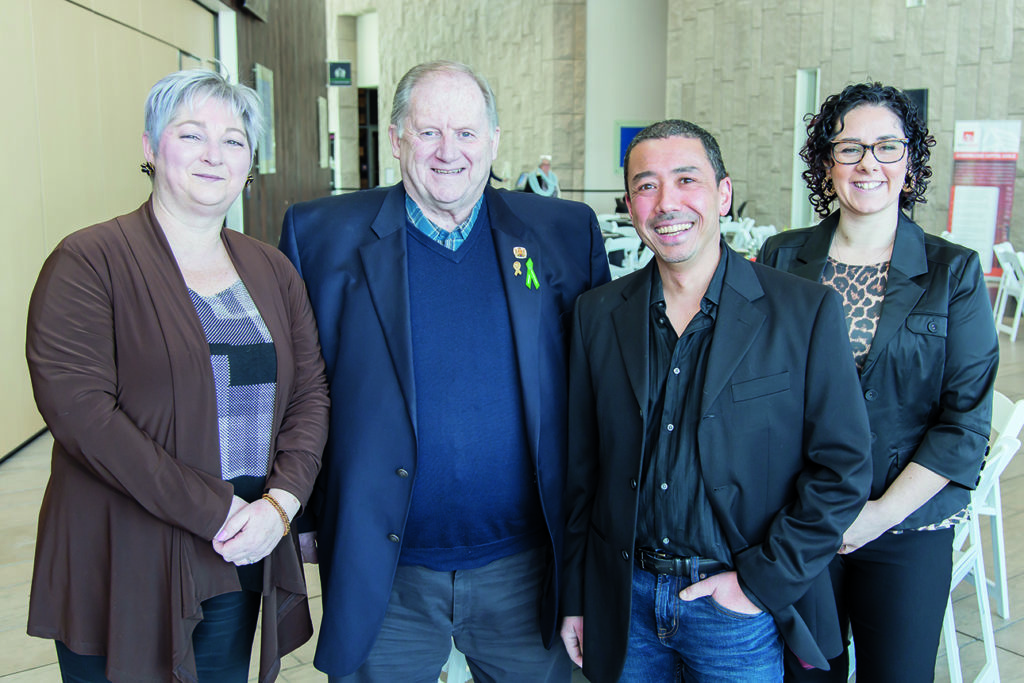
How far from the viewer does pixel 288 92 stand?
13.2 metres

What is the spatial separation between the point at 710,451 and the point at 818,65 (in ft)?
44.1

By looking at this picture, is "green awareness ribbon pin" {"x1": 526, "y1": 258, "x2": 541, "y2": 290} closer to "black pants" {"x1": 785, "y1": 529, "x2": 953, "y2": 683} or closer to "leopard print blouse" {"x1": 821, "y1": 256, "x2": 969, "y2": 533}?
"leopard print blouse" {"x1": 821, "y1": 256, "x2": 969, "y2": 533}

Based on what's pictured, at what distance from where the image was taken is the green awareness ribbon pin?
1982 mm

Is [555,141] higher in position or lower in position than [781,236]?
higher

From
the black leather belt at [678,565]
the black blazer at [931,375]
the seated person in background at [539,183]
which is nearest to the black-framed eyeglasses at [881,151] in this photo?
the black blazer at [931,375]

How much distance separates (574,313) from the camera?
1.95 metres

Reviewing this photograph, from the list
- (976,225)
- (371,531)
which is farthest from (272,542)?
(976,225)

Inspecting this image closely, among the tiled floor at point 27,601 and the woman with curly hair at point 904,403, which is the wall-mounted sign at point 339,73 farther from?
the woman with curly hair at point 904,403

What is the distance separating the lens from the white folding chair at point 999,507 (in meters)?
2.90

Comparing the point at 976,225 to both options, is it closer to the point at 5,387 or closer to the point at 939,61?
the point at 939,61

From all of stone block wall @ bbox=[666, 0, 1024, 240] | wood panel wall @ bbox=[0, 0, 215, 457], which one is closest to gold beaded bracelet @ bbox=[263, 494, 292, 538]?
wood panel wall @ bbox=[0, 0, 215, 457]

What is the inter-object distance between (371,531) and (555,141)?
17.5 metres

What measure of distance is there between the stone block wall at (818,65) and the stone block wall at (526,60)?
2800 mm

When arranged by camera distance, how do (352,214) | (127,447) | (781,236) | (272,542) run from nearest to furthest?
(127,447), (272,542), (352,214), (781,236)
